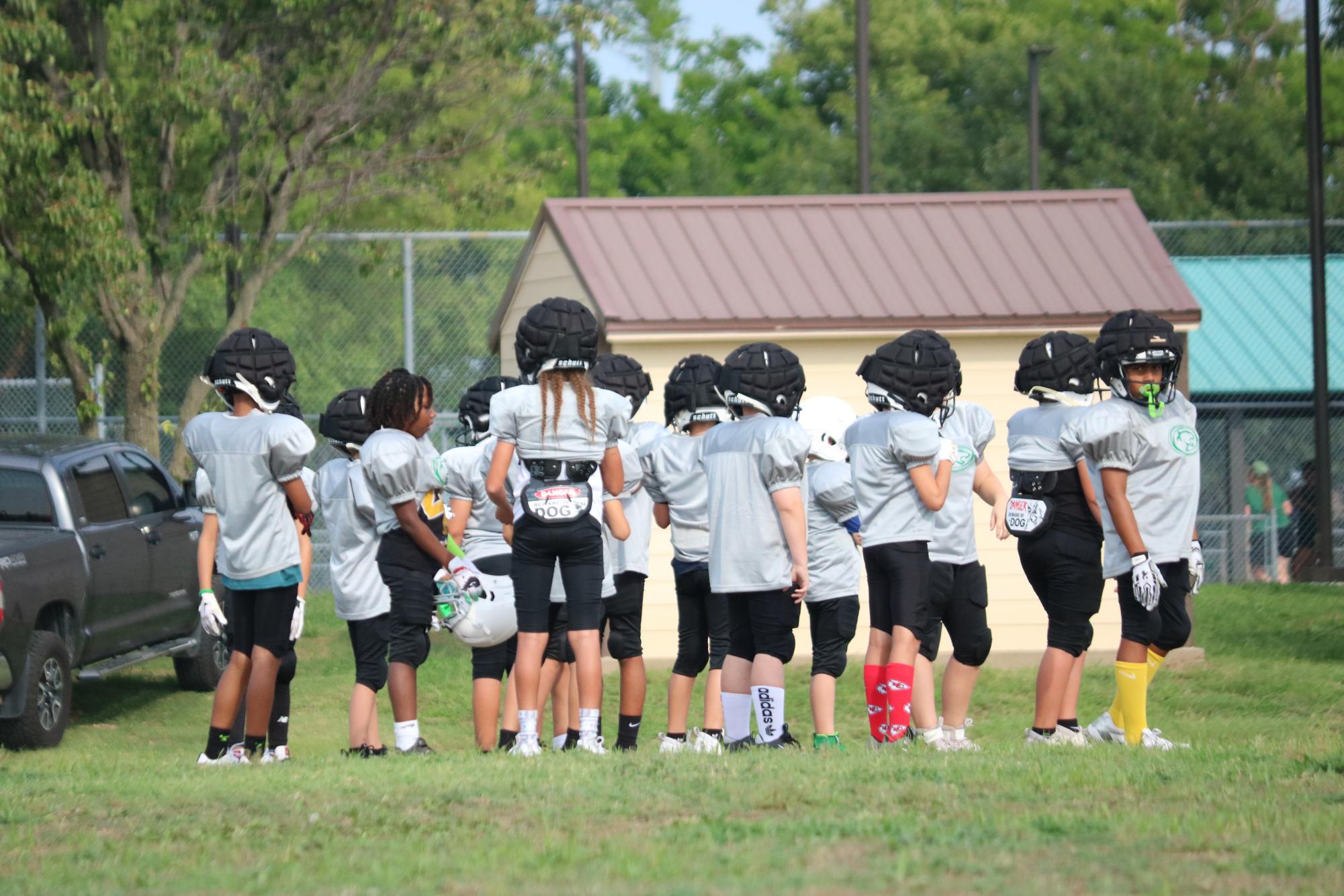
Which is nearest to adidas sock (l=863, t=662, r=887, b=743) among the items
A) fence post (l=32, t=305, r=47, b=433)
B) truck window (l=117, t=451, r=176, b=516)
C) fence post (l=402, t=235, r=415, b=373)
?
truck window (l=117, t=451, r=176, b=516)

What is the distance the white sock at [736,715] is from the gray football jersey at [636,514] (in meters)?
1.03

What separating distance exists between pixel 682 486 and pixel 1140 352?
94.8 inches

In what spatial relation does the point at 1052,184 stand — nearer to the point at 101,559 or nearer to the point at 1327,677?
the point at 1327,677

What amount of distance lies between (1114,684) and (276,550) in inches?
288

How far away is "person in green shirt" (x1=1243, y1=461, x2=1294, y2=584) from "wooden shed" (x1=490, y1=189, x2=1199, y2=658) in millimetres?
8464

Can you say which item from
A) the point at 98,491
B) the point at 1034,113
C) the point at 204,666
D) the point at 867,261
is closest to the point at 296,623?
the point at 98,491

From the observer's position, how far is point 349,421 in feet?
29.2

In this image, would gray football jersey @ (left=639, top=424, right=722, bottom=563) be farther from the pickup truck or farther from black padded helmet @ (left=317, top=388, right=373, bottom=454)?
the pickup truck

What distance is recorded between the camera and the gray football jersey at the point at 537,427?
306 inches

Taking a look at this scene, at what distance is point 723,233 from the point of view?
14.5m

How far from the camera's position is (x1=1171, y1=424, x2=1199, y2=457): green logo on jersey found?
8.48m

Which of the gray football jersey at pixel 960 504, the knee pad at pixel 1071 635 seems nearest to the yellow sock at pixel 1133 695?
the knee pad at pixel 1071 635

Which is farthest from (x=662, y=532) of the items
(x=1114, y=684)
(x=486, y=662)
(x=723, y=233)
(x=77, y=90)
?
(x=77, y=90)

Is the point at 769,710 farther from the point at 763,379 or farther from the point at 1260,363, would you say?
the point at 1260,363
